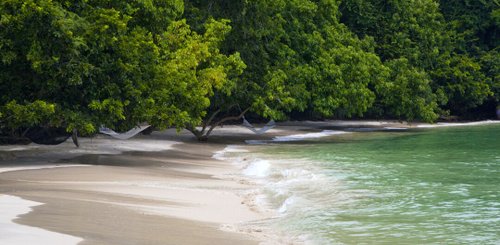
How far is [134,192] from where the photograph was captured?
1908cm

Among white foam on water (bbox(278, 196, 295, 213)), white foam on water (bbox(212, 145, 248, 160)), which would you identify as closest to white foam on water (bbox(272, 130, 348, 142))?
white foam on water (bbox(212, 145, 248, 160))

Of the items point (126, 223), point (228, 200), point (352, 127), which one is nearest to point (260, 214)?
point (228, 200)

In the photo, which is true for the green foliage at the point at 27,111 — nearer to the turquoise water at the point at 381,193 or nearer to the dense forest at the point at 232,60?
the dense forest at the point at 232,60

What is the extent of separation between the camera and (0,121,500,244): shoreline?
44.9 ft

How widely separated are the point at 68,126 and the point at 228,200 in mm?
8615

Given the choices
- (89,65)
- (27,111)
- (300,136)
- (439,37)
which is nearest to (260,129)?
(300,136)

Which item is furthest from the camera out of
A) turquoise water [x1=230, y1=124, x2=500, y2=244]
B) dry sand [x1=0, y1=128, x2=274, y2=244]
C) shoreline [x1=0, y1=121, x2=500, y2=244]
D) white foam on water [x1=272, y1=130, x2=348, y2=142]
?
white foam on water [x1=272, y1=130, x2=348, y2=142]

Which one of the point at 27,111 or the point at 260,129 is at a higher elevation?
the point at 27,111

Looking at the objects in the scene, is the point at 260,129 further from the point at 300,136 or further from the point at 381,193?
the point at 381,193

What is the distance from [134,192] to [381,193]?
20.3 feet

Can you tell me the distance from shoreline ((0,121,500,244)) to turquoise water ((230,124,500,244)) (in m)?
0.99

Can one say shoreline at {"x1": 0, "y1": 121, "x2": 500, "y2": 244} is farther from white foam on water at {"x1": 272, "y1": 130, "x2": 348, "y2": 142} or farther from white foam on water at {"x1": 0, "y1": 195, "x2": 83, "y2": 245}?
white foam on water at {"x1": 272, "y1": 130, "x2": 348, "y2": 142}

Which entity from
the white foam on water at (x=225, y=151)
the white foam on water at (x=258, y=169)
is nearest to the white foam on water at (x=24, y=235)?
the white foam on water at (x=258, y=169)

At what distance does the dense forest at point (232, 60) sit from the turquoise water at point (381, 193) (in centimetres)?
442
